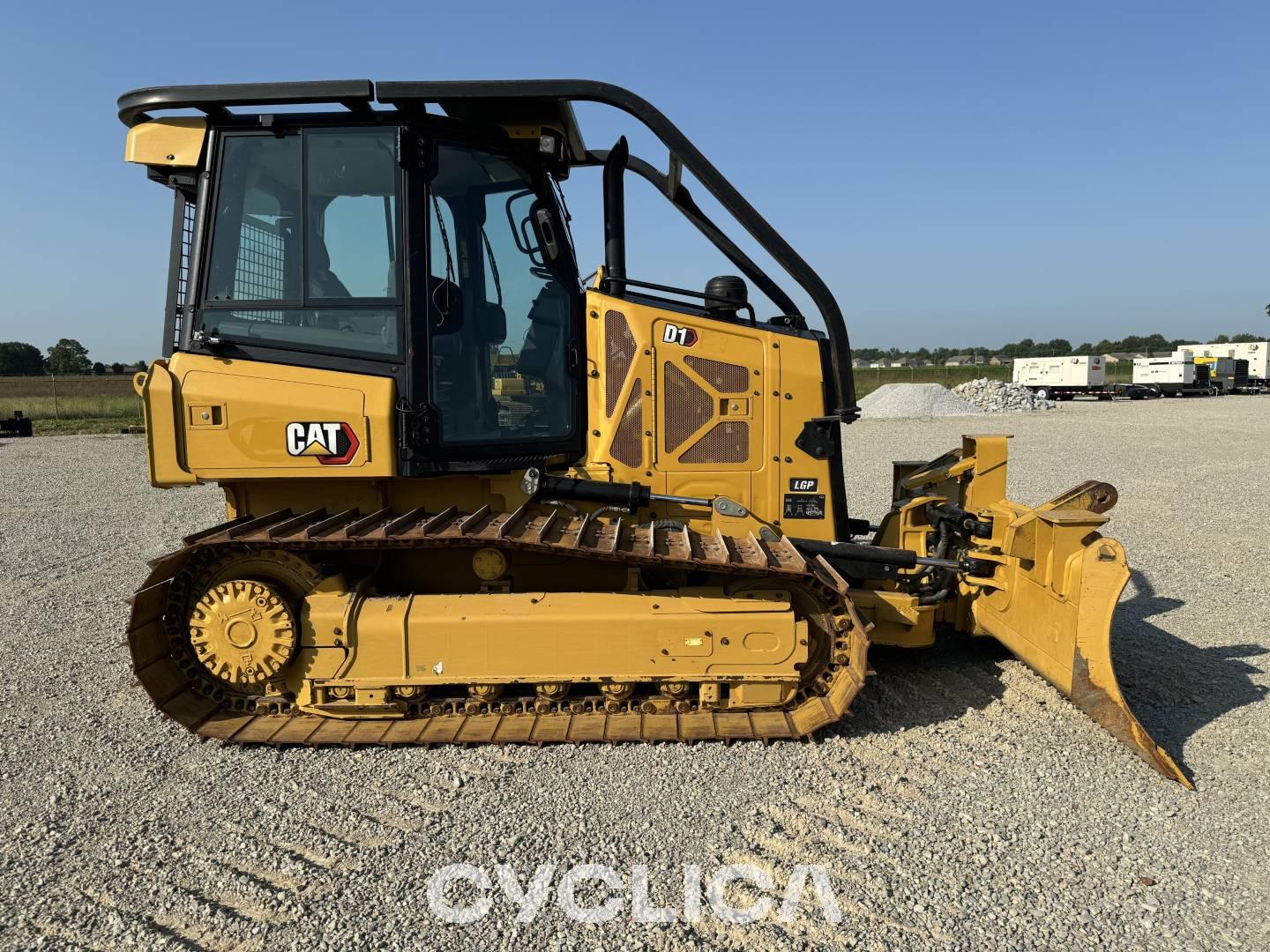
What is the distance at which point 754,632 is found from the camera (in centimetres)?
397

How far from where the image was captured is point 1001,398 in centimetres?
3281

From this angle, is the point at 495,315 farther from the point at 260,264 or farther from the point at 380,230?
the point at 260,264

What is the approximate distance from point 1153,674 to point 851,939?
3.33 m

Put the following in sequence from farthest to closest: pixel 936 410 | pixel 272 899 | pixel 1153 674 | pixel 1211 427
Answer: pixel 936 410 < pixel 1211 427 < pixel 1153 674 < pixel 272 899

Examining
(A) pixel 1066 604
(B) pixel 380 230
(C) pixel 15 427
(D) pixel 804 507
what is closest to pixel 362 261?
(B) pixel 380 230

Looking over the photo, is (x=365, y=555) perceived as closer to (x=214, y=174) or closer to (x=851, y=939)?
(x=214, y=174)

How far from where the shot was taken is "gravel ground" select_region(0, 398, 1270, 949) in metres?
2.65

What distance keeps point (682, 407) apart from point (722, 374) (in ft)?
1.01

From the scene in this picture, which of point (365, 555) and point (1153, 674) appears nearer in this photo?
point (365, 555)

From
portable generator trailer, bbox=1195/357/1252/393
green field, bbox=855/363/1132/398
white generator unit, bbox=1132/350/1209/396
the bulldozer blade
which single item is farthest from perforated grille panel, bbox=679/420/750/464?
portable generator trailer, bbox=1195/357/1252/393

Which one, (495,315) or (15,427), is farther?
(15,427)

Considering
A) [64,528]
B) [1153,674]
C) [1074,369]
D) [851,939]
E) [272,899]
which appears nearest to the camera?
[851,939]

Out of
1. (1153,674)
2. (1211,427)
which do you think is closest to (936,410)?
(1211,427)

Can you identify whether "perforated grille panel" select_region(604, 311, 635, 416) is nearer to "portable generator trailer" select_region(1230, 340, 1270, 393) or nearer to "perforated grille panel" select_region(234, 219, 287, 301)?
"perforated grille panel" select_region(234, 219, 287, 301)
